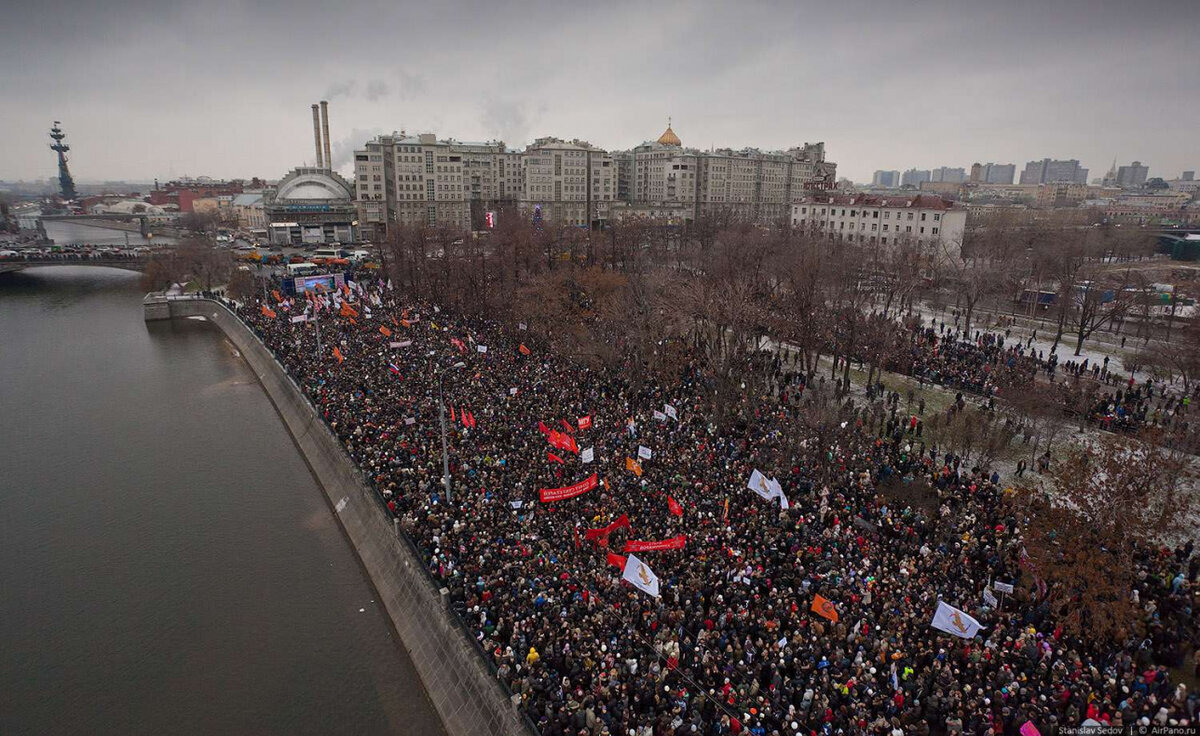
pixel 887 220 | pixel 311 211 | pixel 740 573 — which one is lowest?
pixel 740 573

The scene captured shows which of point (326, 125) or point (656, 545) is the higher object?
point (326, 125)

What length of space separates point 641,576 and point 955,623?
7144 millimetres

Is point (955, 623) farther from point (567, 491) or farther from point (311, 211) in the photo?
point (311, 211)

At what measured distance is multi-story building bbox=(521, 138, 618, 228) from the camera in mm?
109250

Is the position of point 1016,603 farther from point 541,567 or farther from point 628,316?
point 628,316

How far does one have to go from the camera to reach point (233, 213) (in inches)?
6250

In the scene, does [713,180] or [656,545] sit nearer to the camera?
[656,545]

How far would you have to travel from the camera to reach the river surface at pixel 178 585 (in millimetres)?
17297

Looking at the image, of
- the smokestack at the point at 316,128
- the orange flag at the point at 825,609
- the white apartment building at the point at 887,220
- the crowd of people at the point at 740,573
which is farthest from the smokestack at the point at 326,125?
the orange flag at the point at 825,609

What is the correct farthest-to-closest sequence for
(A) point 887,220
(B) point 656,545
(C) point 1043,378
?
1. (A) point 887,220
2. (C) point 1043,378
3. (B) point 656,545

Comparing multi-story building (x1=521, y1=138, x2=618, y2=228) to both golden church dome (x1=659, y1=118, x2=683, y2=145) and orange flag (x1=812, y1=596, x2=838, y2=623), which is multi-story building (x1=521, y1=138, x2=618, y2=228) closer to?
golden church dome (x1=659, y1=118, x2=683, y2=145)

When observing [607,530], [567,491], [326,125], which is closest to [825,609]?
[607,530]

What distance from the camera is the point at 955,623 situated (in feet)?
47.7

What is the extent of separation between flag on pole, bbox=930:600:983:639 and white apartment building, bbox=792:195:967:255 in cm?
5685
